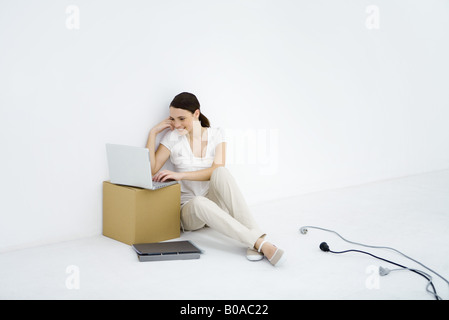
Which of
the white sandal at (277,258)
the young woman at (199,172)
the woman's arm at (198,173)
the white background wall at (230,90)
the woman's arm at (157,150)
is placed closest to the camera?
the white sandal at (277,258)

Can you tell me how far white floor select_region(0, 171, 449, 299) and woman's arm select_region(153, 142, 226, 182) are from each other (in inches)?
15.4

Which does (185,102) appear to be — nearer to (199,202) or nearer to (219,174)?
(219,174)

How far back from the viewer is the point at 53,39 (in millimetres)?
2598

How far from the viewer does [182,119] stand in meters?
3.02

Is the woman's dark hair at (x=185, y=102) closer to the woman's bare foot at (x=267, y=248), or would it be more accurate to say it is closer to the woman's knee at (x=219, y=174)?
the woman's knee at (x=219, y=174)

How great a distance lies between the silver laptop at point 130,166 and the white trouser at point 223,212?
256 mm

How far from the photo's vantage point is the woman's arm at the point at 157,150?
304cm

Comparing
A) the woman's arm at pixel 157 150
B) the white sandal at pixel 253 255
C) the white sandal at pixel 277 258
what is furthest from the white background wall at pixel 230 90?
the white sandal at pixel 277 258

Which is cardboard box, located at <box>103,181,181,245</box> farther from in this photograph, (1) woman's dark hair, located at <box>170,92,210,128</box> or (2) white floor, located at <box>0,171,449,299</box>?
(1) woman's dark hair, located at <box>170,92,210,128</box>

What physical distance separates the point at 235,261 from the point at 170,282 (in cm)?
46

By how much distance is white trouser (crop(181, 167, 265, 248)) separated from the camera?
2656 mm

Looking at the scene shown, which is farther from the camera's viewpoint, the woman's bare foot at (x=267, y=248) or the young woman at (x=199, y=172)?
the young woman at (x=199, y=172)

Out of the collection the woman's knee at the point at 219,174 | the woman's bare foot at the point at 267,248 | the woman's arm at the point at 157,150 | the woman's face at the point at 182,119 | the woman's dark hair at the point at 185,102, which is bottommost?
the woman's bare foot at the point at 267,248

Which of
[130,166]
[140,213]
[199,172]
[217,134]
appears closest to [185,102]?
[217,134]
